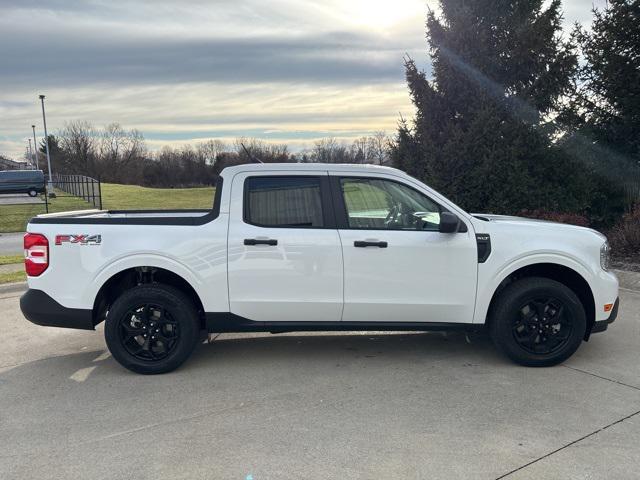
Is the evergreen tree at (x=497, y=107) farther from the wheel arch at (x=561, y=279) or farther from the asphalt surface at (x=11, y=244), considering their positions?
the asphalt surface at (x=11, y=244)

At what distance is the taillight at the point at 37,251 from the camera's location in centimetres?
459

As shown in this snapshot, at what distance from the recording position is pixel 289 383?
446 centimetres

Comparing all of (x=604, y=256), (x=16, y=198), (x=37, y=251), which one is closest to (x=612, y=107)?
(x=604, y=256)

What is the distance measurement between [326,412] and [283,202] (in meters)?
1.82

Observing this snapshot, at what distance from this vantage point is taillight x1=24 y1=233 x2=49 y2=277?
459 centimetres

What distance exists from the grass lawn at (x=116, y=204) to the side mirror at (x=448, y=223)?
1924cm

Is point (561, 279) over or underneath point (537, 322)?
over

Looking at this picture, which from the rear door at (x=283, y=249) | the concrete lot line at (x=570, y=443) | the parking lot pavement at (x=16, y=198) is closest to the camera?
the concrete lot line at (x=570, y=443)

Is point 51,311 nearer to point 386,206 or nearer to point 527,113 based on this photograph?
point 386,206

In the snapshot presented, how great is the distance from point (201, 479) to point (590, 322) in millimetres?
3645

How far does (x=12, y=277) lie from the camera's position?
28.3 ft

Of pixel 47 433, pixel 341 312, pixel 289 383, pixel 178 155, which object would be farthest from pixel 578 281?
pixel 178 155

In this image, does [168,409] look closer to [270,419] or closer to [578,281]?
[270,419]

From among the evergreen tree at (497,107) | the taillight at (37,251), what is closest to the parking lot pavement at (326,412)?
the taillight at (37,251)
